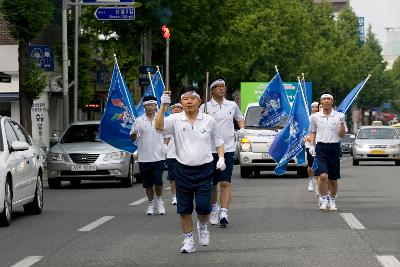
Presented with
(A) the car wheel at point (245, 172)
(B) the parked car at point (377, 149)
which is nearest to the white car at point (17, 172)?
(A) the car wheel at point (245, 172)

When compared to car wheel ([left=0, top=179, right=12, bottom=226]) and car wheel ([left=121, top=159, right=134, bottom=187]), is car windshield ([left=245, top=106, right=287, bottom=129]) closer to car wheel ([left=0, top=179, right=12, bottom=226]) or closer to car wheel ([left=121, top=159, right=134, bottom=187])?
car wheel ([left=121, top=159, right=134, bottom=187])

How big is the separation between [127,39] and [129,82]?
203cm

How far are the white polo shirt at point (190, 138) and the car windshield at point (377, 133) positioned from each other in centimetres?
3317

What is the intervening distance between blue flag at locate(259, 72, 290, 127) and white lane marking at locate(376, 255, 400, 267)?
9.00 m

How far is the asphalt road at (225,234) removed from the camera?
11227mm

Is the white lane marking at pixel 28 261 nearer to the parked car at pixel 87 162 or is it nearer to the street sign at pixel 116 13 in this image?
the parked car at pixel 87 162

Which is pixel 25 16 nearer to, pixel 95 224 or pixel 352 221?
pixel 95 224

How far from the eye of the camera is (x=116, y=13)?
36.9m

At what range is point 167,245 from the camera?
41.3 ft

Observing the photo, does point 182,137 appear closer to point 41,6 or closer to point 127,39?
point 41,6

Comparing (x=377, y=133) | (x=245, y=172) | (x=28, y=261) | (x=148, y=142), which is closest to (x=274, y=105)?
(x=148, y=142)

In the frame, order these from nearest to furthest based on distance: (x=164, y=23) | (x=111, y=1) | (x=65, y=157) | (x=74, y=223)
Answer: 1. (x=74, y=223)
2. (x=65, y=157)
3. (x=111, y=1)
4. (x=164, y=23)

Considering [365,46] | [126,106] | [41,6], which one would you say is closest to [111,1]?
[41,6]

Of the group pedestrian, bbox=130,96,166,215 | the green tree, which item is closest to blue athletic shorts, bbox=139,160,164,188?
pedestrian, bbox=130,96,166,215
